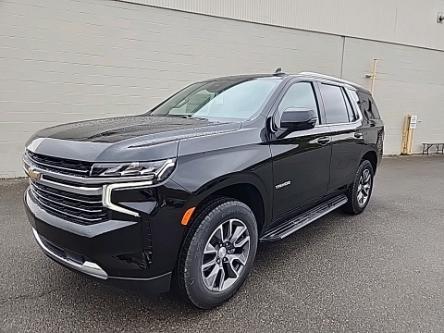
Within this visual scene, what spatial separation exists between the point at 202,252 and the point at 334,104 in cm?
269

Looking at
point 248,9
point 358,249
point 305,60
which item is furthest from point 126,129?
point 305,60

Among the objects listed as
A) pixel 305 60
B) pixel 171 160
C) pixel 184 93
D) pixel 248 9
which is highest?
pixel 248 9

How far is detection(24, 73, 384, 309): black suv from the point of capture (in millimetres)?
2213

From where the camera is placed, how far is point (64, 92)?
24.1 ft

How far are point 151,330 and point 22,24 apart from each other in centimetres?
660

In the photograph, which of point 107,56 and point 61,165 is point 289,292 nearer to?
point 61,165

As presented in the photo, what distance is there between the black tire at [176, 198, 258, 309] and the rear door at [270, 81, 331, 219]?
0.54 metres

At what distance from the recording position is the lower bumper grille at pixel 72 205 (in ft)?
7.29

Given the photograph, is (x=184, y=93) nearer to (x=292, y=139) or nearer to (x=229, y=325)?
(x=292, y=139)

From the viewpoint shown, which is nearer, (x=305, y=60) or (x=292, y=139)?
(x=292, y=139)

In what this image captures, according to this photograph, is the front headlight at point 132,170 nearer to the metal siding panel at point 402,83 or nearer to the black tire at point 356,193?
the black tire at point 356,193

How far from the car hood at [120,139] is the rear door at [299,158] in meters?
0.56

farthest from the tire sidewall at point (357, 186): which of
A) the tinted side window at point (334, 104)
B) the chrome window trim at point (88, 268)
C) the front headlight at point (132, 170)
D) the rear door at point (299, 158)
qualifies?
the chrome window trim at point (88, 268)

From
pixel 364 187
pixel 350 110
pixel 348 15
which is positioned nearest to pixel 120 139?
pixel 350 110
